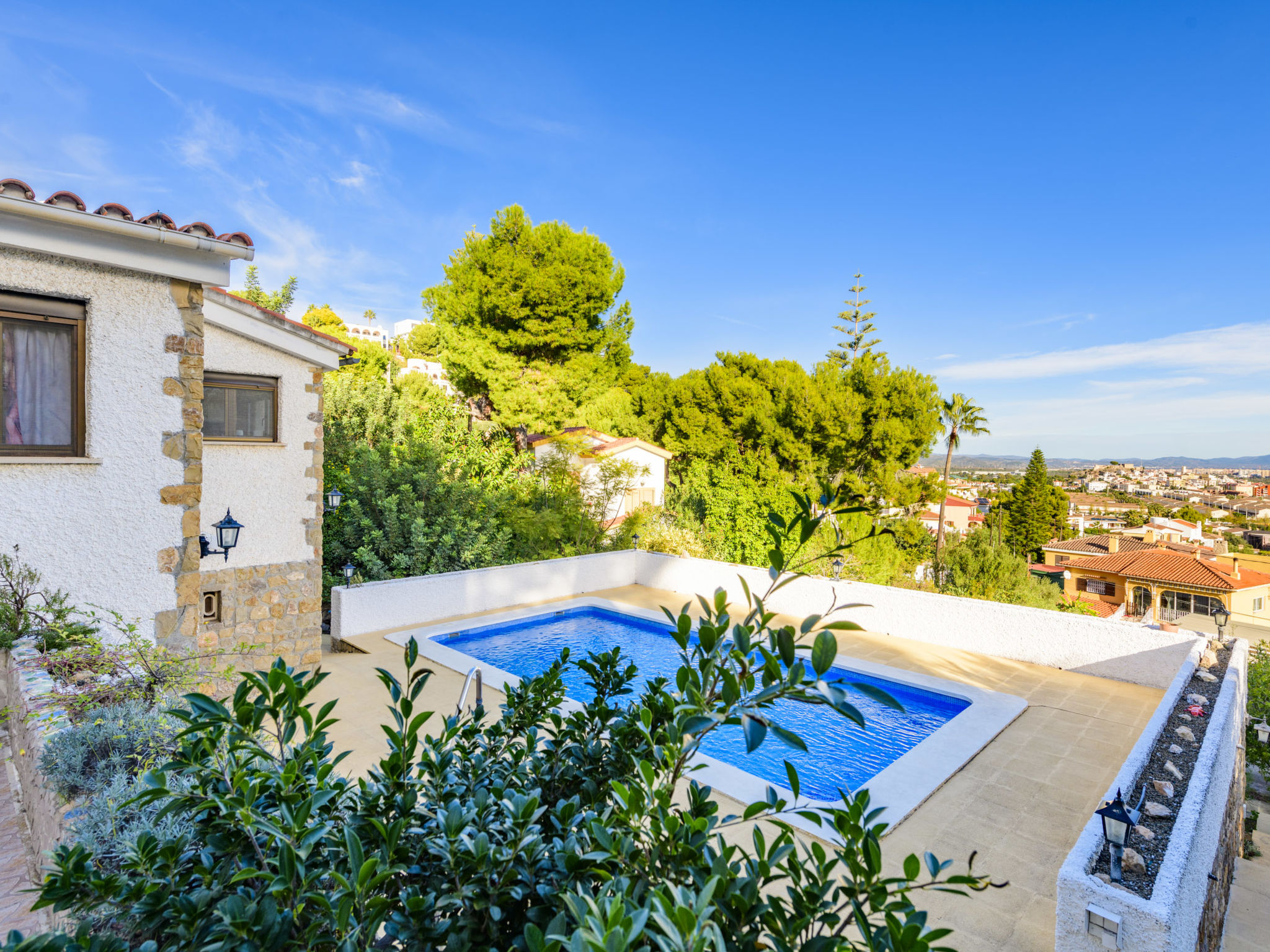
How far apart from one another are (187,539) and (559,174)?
2031cm

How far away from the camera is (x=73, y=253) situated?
4570 mm

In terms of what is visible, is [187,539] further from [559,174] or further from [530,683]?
[559,174]

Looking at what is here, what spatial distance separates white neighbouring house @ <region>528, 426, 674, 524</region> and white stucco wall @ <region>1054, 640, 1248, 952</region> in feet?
40.8

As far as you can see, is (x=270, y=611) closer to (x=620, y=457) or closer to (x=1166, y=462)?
(x=620, y=457)

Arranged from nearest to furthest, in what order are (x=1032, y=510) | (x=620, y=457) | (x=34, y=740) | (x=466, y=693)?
1. (x=34, y=740)
2. (x=466, y=693)
3. (x=620, y=457)
4. (x=1032, y=510)

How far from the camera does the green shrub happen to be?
2637 mm

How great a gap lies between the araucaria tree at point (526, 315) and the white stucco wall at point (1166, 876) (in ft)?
56.8

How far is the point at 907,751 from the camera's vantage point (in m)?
6.79

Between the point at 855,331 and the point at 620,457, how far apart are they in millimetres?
24615

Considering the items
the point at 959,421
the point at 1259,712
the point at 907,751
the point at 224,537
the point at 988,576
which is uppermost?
the point at 959,421

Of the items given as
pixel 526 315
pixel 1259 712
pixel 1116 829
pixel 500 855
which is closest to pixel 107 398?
pixel 500 855

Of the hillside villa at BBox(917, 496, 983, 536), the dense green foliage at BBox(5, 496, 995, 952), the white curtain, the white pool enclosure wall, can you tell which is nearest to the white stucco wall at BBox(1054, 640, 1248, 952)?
the dense green foliage at BBox(5, 496, 995, 952)

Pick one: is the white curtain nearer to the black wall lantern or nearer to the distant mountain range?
the black wall lantern

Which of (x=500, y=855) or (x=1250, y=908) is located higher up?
(x=500, y=855)
